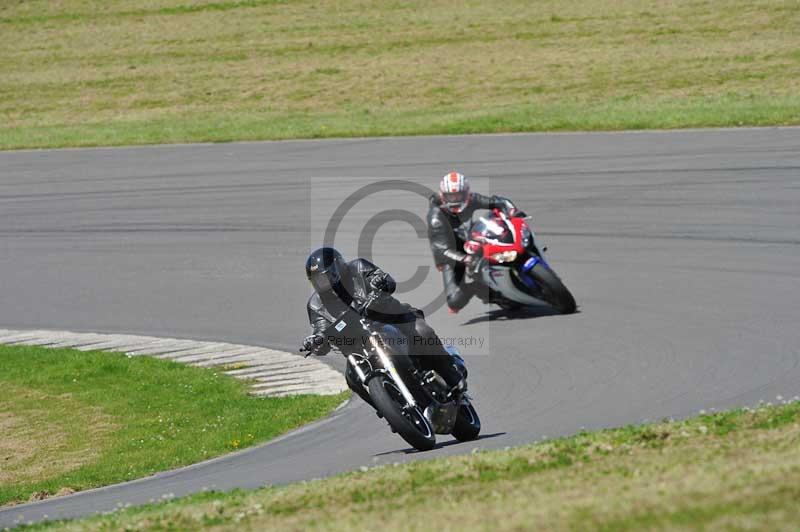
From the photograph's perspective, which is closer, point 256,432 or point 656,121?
point 256,432

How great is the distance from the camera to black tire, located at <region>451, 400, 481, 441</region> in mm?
11578

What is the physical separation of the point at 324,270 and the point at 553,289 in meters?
6.06

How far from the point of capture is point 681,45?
41.3 m

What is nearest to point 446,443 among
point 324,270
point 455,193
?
point 324,270

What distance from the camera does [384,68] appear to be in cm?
4306

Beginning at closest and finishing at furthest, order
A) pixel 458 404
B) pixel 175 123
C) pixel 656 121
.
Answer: pixel 458 404
pixel 656 121
pixel 175 123

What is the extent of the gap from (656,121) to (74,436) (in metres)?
19.1

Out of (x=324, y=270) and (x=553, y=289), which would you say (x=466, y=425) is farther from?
(x=553, y=289)

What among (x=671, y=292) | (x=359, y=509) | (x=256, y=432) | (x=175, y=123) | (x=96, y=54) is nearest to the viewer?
(x=359, y=509)

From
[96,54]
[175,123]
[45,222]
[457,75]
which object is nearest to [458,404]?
[45,222]

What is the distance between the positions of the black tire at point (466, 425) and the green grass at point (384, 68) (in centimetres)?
1887

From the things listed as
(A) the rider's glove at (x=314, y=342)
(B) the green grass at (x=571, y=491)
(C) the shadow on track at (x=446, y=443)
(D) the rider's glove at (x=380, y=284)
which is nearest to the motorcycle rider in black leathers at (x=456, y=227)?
(C) the shadow on track at (x=446, y=443)

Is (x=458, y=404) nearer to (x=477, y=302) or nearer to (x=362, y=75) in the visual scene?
(x=477, y=302)

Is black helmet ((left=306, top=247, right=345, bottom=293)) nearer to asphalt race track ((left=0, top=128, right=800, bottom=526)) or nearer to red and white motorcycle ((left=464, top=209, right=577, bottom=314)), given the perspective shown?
asphalt race track ((left=0, top=128, right=800, bottom=526))
